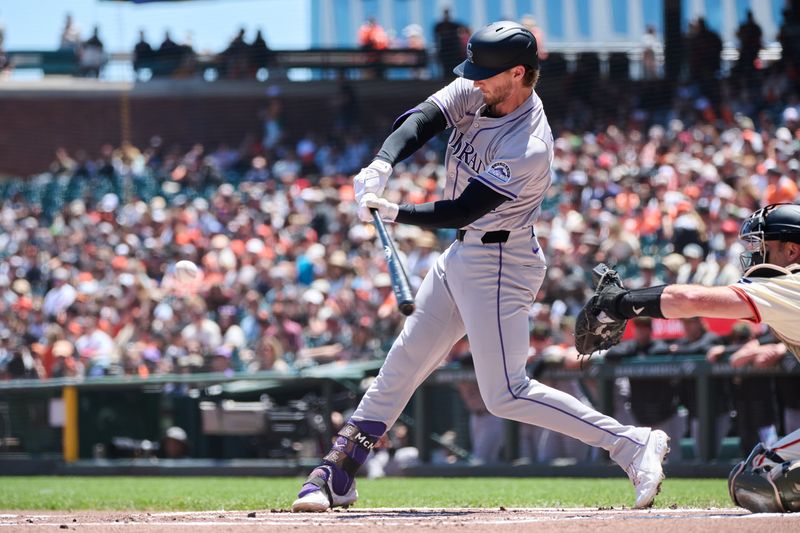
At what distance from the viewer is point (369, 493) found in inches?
271

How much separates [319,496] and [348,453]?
0.73 feet

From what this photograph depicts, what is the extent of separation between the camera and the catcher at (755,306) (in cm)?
398

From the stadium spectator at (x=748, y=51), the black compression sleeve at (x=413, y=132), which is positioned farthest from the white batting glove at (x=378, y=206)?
the stadium spectator at (x=748, y=51)

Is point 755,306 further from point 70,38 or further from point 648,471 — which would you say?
point 70,38

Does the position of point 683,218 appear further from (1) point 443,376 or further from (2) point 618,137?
(2) point 618,137

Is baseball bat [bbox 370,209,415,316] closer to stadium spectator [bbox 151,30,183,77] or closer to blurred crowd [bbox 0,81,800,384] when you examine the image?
blurred crowd [bbox 0,81,800,384]

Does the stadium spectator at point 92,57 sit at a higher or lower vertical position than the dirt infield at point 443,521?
higher

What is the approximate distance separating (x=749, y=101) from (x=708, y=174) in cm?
375

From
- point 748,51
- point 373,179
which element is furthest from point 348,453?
point 748,51

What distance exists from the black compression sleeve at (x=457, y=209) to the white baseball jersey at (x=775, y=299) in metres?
0.94

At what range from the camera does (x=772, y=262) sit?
4348 mm

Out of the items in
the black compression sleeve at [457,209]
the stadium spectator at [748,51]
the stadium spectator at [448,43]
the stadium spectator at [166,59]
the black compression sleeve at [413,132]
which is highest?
the stadium spectator at [166,59]

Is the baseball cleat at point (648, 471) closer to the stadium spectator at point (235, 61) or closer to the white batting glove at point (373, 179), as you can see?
the white batting glove at point (373, 179)

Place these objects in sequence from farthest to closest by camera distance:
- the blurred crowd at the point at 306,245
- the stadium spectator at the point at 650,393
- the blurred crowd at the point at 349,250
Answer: the blurred crowd at the point at 306,245, the blurred crowd at the point at 349,250, the stadium spectator at the point at 650,393
